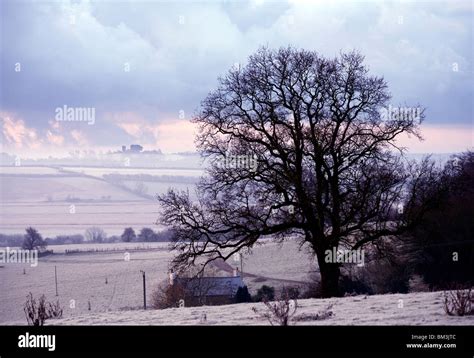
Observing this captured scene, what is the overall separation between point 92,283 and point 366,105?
16.2m

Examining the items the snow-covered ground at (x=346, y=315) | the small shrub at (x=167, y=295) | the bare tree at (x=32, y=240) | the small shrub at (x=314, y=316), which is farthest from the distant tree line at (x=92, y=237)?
the small shrub at (x=314, y=316)

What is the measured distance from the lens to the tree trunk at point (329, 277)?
77.6ft

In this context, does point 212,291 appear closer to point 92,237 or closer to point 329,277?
point 92,237

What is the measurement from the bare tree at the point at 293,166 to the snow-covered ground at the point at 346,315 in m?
6.38

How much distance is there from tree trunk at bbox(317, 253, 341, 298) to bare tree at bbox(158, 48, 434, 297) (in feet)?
0.12

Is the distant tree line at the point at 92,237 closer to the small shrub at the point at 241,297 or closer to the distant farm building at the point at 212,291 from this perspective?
the distant farm building at the point at 212,291

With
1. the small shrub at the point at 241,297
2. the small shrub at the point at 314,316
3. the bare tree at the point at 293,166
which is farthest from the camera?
the small shrub at the point at 241,297

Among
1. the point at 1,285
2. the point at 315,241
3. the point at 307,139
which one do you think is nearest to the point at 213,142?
the point at 307,139

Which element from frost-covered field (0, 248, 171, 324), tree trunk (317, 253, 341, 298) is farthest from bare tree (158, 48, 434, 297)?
frost-covered field (0, 248, 171, 324)

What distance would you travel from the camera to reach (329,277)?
23938 mm

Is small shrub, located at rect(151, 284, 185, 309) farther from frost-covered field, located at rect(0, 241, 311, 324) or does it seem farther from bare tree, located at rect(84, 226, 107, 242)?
bare tree, located at rect(84, 226, 107, 242)

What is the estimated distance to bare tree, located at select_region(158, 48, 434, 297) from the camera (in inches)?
923

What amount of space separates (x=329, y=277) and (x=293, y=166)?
404 centimetres
